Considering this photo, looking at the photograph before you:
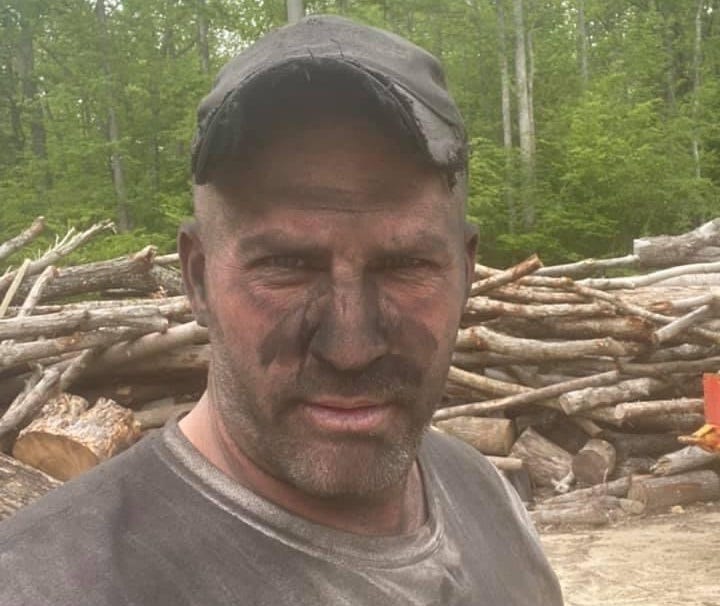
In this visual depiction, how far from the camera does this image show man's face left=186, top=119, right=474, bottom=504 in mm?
1215

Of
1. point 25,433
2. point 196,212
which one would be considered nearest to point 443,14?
point 25,433

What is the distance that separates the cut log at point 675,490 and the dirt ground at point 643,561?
0.12 meters

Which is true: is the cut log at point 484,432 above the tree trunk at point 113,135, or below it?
below

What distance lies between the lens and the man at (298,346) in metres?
1.16

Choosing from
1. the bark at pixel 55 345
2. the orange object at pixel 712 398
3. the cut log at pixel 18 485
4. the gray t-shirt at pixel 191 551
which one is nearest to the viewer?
the gray t-shirt at pixel 191 551

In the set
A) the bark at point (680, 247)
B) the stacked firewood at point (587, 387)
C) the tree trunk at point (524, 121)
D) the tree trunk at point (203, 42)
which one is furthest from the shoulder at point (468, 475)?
the tree trunk at point (203, 42)

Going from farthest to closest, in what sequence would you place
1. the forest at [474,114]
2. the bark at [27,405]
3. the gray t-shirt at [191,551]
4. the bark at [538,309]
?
the forest at [474,114] < the bark at [538,309] < the bark at [27,405] < the gray t-shirt at [191,551]

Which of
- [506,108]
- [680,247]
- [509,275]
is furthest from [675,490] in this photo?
[506,108]

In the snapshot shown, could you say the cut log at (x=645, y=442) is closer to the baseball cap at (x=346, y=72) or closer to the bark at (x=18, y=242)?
the bark at (x=18, y=242)

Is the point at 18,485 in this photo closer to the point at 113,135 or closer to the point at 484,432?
the point at 484,432

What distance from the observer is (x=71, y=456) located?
5875mm

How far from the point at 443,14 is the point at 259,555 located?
2299cm

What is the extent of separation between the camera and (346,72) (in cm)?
114

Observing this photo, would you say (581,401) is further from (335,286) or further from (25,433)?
(335,286)
